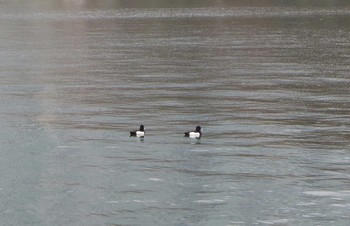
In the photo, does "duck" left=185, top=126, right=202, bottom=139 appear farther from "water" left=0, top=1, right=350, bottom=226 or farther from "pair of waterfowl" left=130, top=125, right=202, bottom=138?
"water" left=0, top=1, right=350, bottom=226

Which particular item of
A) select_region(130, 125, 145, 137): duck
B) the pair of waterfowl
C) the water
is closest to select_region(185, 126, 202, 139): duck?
the pair of waterfowl

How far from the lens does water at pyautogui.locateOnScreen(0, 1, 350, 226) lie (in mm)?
25000

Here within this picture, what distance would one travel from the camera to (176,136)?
3406 centimetres

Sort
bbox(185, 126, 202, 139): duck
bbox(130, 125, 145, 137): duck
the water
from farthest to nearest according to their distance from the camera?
bbox(130, 125, 145, 137): duck < bbox(185, 126, 202, 139): duck < the water

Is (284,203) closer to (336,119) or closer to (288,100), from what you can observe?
(336,119)

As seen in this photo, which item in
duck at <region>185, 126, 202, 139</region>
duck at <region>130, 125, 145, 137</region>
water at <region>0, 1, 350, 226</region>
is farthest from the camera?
duck at <region>130, 125, 145, 137</region>

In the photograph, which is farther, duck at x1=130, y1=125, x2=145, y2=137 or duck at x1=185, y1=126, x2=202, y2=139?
duck at x1=130, y1=125, x2=145, y2=137

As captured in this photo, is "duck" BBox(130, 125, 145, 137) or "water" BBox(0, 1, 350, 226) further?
"duck" BBox(130, 125, 145, 137)

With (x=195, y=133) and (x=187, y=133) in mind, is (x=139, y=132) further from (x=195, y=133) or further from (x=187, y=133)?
(x=195, y=133)

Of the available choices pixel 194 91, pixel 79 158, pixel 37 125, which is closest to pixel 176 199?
pixel 79 158

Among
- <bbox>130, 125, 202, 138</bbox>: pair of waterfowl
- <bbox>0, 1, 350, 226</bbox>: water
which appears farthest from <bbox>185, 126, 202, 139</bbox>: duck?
<bbox>0, 1, 350, 226</bbox>: water

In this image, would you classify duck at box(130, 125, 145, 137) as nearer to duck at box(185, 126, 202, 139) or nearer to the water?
the water

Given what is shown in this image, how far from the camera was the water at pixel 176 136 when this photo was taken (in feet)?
82.0

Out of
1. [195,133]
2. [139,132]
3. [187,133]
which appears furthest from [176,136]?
[139,132]
